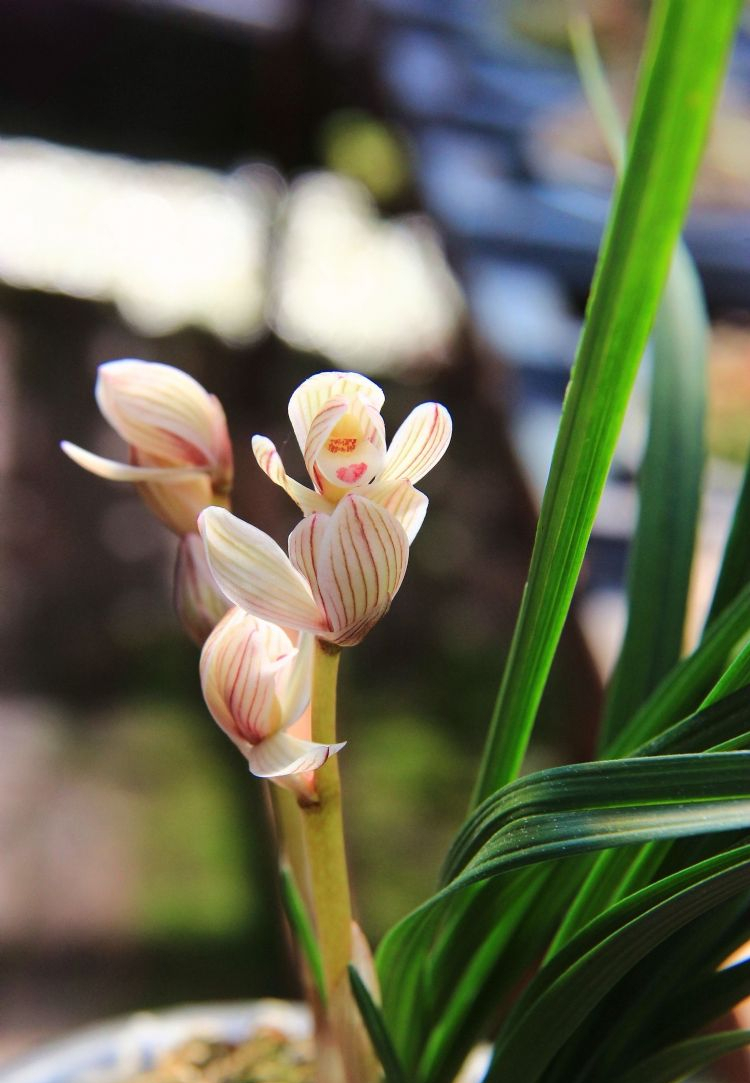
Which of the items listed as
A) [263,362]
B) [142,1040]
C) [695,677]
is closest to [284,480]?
[695,677]

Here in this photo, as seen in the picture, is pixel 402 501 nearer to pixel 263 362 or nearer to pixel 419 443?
pixel 419 443

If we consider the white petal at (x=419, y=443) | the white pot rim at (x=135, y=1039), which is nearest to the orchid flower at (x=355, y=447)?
the white petal at (x=419, y=443)

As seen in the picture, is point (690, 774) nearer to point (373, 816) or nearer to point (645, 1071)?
point (645, 1071)

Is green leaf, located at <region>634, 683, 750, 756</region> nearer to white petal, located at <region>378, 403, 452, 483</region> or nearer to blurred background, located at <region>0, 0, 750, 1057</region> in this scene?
white petal, located at <region>378, 403, 452, 483</region>

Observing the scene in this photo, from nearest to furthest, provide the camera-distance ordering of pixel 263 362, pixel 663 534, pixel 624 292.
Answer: pixel 624 292
pixel 663 534
pixel 263 362

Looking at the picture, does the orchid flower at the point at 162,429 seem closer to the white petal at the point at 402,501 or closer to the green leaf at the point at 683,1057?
the white petal at the point at 402,501

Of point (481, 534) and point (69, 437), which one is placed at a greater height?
point (69, 437)

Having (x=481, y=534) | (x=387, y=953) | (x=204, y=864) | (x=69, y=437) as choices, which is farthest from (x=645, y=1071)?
(x=69, y=437)
